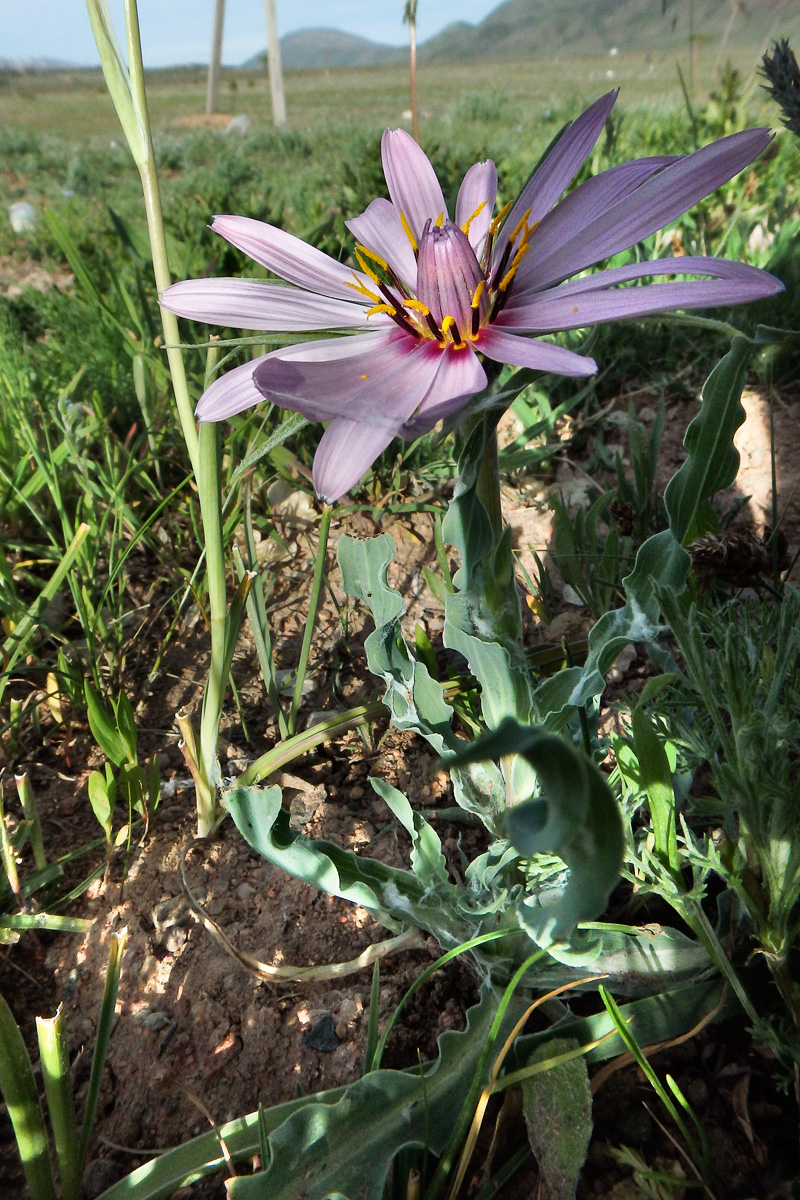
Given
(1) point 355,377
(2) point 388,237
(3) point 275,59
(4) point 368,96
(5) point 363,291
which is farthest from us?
(4) point 368,96

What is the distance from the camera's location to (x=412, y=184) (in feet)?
3.14

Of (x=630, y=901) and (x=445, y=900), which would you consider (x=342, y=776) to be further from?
(x=630, y=901)

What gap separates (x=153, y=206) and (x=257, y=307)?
0.23 m

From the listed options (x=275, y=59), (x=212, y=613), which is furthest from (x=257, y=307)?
(x=275, y=59)

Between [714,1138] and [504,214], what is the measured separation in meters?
1.05

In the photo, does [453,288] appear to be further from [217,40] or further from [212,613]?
[217,40]

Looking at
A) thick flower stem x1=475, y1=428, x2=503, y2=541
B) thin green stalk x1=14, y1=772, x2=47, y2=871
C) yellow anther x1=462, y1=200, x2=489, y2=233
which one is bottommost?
thin green stalk x1=14, y1=772, x2=47, y2=871

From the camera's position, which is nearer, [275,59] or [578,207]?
[578,207]

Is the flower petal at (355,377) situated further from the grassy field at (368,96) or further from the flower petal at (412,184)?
the grassy field at (368,96)

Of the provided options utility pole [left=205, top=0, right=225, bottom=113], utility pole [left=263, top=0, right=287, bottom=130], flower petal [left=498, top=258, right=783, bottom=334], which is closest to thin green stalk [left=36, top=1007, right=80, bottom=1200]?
flower petal [left=498, top=258, right=783, bottom=334]

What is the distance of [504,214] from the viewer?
0.86 meters

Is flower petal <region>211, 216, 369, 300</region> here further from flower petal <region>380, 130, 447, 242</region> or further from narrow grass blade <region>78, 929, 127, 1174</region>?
narrow grass blade <region>78, 929, 127, 1174</region>

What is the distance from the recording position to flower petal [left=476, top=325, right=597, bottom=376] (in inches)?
25.3

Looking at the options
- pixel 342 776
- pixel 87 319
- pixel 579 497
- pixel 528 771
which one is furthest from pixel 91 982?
pixel 87 319
